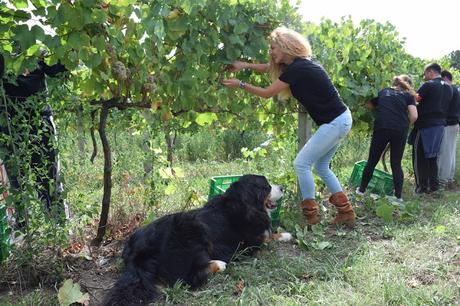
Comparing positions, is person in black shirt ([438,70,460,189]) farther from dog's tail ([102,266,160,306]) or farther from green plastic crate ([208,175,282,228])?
dog's tail ([102,266,160,306])

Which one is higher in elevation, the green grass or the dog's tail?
the dog's tail

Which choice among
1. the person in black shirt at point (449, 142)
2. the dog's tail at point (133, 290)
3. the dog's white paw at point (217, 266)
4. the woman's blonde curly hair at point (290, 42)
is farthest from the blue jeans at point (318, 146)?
the person in black shirt at point (449, 142)

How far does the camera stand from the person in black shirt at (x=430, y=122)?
20.5 ft

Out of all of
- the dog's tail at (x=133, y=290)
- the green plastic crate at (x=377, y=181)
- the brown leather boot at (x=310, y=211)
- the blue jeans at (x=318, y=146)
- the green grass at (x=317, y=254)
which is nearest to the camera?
the dog's tail at (x=133, y=290)

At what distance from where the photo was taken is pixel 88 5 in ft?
8.83

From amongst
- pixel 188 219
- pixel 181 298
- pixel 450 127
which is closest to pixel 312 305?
pixel 181 298

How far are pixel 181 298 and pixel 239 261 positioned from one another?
2.67ft

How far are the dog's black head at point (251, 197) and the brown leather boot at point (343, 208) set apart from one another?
739 millimetres

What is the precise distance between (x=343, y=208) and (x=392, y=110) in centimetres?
166

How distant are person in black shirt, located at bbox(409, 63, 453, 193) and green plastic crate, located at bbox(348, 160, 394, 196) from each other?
777mm

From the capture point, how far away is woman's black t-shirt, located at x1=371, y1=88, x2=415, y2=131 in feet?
17.7

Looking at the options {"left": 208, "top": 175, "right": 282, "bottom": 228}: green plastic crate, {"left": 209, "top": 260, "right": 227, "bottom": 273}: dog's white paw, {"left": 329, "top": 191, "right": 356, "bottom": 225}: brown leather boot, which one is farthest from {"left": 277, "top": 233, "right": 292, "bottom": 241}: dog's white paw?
{"left": 209, "top": 260, "right": 227, "bottom": 273}: dog's white paw

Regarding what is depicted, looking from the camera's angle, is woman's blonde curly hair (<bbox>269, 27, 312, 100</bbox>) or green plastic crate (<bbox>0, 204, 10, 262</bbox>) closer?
green plastic crate (<bbox>0, 204, 10, 262</bbox>)

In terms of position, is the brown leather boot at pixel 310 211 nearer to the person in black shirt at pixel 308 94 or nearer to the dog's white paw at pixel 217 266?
the person in black shirt at pixel 308 94
